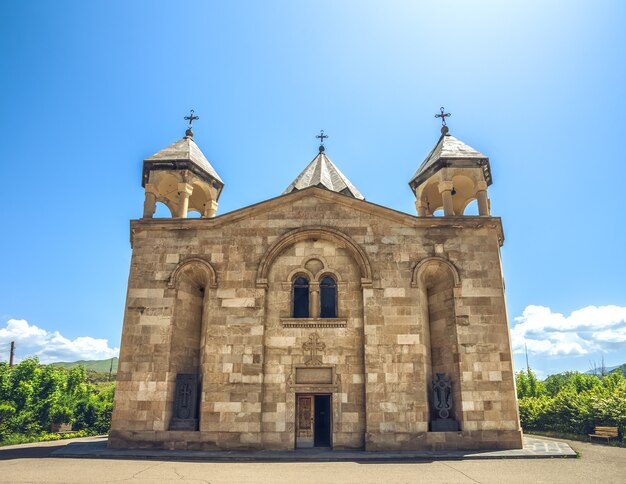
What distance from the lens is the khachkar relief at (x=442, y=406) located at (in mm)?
13870

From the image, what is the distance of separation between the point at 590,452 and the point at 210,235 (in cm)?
1441

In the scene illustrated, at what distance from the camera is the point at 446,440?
13492mm

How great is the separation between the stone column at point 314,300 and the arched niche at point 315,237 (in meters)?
1.62

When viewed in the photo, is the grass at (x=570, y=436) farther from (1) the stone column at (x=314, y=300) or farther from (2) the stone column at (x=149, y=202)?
(2) the stone column at (x=149, y=202)

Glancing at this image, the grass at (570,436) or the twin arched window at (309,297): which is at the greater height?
the twin arched window at (309,297)

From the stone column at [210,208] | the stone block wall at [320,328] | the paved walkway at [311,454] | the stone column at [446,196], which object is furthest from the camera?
the stone column at [210,208]

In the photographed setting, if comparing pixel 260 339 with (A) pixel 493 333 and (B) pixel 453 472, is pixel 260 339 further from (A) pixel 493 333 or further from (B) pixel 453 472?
(A) pixel 493 333

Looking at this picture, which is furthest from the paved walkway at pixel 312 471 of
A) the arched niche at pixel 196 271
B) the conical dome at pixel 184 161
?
the conical dome at pixel 184 161

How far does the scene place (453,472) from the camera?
10.5 m

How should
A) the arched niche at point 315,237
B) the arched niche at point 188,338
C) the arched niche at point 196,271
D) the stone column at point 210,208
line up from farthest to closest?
the stone column at point 210,208 < the arched niche at point 196,271 < the arched niche at point 315,237 < the arched niche at point 188,338

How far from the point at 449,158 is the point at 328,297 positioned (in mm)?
7493

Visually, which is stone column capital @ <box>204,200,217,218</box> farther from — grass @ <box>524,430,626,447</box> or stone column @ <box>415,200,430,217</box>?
grass @ <box>524,430,626,447</box>

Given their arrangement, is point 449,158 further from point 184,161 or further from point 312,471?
point 312,471

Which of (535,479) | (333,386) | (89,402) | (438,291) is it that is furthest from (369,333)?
(89,402)
